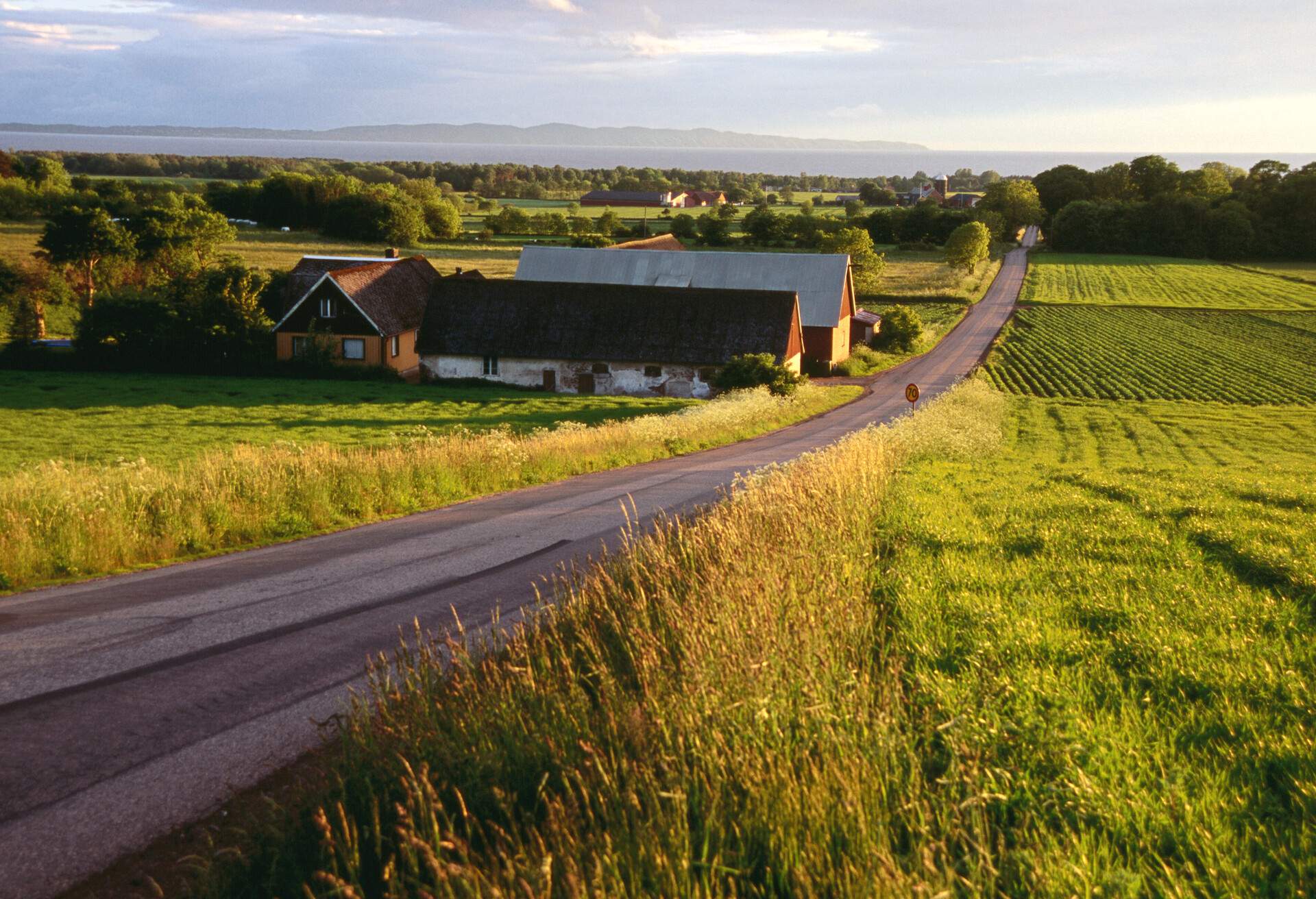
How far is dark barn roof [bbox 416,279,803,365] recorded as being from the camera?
49.6m

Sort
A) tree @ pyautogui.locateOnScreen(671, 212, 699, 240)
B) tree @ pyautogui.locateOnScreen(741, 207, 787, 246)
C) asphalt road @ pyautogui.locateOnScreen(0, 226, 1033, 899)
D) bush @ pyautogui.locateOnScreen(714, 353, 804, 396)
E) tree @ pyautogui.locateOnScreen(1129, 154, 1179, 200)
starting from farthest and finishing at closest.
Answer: tree @ pyautogui.locateOnScreen(1129, 154, 1179, 200), tree @ pyautogui.locateOnScreen(671, 212, 699, 240), tree @ pyautogui.locateOnScreen(741, 207, 787, 246), bush @ pyautogui.locateOnScreen(714, 353, 804, 396), asphalt road @ pyautogui.locateOnScreen(0, 226, 1033, 899)

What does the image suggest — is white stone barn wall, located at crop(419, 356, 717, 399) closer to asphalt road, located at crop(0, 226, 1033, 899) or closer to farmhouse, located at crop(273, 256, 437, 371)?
farmhouse, located at crop(273, 256, 437, 371)

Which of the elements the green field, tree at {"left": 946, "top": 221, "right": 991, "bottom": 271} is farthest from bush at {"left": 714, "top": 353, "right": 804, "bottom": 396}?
tree at {"left": 946, "top": 221, "right": 991, "bottom": 271}

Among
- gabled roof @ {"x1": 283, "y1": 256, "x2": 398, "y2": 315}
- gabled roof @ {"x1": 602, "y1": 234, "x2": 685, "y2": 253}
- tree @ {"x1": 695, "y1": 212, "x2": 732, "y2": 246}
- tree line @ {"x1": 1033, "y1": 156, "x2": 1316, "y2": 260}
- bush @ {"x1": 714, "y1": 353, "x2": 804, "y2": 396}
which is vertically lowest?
bush @ {"x1": 714, "y1": 353, "x2": 804, "y2": 396}

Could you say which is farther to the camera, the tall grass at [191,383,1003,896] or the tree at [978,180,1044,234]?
the tree at [978,180,1044,234]

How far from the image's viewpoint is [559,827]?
14.3 feet

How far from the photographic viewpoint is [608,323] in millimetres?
50719

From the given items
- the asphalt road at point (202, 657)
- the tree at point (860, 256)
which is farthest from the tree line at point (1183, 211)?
the asphalt road at point (202, 657)

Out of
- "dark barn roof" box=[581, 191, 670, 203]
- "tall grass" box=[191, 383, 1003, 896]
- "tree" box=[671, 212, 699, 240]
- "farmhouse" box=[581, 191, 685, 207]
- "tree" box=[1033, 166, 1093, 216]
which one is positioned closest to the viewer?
"tall grass" box=[191, 383, 1003, 896]

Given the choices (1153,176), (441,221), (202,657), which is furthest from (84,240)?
(1153,176)

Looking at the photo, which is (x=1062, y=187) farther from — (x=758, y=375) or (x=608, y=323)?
(x=758, y=375)

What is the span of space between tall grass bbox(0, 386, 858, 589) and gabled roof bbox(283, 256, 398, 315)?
110ft

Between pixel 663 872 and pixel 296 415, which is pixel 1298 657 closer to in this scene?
pixel 663 872

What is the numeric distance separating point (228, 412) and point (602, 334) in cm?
1970
